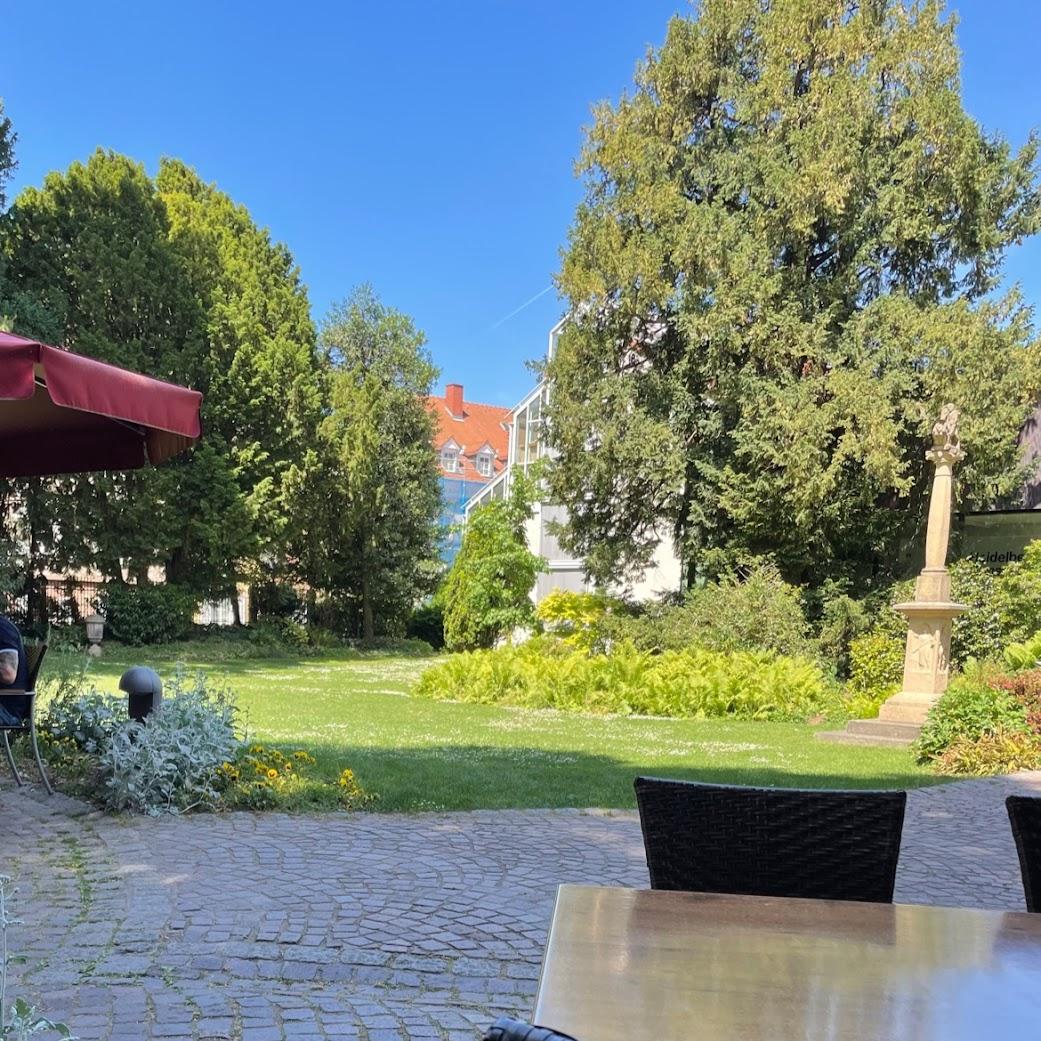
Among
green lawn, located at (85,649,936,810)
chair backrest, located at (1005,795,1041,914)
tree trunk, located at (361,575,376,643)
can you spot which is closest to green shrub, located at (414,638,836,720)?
green lawn, located at (85,649,936,810)

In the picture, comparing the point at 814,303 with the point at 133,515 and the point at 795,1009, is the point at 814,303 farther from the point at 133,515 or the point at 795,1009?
the point at 795,1009

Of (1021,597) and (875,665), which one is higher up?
(1021,597)

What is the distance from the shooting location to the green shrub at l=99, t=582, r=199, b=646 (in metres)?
24.1

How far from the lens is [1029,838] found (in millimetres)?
2312

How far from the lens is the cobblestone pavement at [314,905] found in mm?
3498

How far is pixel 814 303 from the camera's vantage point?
19.8 meters

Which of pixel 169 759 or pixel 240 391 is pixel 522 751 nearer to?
pixel 169 759

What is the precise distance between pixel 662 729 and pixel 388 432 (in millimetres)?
21764

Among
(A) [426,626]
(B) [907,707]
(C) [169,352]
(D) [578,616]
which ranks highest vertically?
(C) [169,352]

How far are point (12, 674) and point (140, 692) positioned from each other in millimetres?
952

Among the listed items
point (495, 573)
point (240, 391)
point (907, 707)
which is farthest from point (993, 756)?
point (240, 391)

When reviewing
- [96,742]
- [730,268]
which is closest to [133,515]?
[730,268]

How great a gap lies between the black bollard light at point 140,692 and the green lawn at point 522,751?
1468 millimetres

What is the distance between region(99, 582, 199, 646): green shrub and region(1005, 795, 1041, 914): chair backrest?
24368 millimetres
